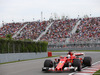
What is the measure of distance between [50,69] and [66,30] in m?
46.7

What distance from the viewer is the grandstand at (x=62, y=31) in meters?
51.2

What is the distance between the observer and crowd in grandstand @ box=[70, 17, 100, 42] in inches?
1998

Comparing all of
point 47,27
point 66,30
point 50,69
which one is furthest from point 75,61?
point 47,27

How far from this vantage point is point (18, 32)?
6462 cm

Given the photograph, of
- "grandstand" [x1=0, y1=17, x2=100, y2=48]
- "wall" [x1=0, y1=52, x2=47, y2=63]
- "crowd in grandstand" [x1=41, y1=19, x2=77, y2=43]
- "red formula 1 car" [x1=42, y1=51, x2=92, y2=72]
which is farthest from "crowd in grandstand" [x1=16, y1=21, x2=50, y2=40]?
"red formula 1 car" [x1=42, y1=51, x2=92, y2=72]

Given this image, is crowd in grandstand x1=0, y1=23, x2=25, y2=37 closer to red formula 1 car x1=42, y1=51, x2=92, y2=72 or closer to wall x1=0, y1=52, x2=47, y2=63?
wall x1=0, y1=52, x2=47, y2=63

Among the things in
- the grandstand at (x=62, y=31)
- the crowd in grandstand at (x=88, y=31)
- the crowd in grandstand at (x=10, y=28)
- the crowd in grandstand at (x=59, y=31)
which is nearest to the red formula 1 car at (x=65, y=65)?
the grandstand at (x=62, y=31)

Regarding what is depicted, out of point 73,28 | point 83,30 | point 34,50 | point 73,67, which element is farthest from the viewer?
point 73,28

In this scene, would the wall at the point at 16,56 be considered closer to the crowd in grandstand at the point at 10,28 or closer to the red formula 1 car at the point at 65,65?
the red formula 1 car at the point at 65,65

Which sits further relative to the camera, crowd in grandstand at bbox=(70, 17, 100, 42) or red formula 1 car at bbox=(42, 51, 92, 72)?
crowd in grandstand at bbox=(70, 17, 100, 42)

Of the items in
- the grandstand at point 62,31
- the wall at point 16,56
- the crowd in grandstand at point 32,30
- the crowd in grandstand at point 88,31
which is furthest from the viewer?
the crowd in grandstand at point 32,30

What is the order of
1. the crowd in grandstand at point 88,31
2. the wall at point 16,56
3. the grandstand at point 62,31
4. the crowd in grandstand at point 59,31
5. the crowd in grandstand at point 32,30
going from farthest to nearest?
the crowd in grandstand at point 32,30, the crowd in grandstand at point 59,31, the grandstand at point 62,31, the crowd in grandstand at point 88,31, the wall at point 16,56

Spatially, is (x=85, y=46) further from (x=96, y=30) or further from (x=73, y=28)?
(x=73, y=28)

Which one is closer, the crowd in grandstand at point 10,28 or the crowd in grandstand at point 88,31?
the crowd in grandstand at point 88,31
